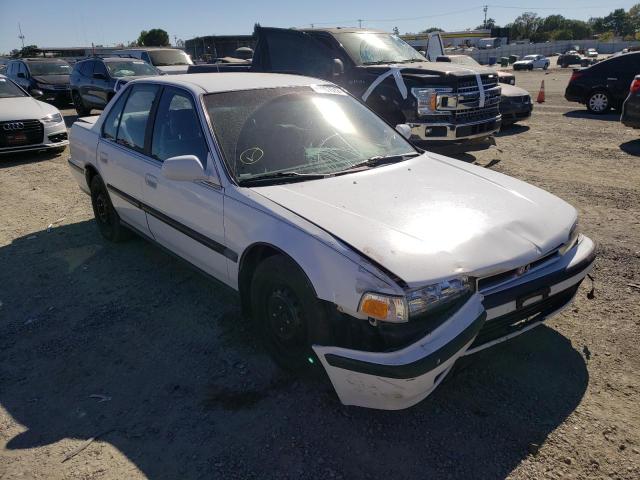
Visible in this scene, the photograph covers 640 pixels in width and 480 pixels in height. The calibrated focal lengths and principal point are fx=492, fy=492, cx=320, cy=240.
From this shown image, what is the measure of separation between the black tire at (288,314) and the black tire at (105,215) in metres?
2.48

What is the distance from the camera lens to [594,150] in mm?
8406

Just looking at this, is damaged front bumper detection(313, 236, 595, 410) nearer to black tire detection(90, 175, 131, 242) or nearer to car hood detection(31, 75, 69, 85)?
black tire detection(90, 175, 131, 242)

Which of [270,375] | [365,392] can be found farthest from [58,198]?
[365,392]

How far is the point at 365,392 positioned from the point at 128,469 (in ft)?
3.86

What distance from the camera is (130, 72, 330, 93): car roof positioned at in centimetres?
356

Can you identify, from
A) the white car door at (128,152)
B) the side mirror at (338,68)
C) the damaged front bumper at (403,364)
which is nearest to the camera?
the damaged front bumper at (403,364)

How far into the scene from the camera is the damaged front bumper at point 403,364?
2.17m

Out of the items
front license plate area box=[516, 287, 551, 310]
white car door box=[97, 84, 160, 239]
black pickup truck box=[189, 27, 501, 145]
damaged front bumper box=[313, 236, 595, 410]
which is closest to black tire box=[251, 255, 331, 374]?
damaged front bumper box=[313, 236, 595, 410]

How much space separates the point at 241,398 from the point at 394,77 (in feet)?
17.8

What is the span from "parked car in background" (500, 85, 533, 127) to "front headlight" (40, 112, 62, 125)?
28.9 feet

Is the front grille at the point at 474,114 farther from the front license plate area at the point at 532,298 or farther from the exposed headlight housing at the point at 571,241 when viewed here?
the front license plate area at the point at 532,298

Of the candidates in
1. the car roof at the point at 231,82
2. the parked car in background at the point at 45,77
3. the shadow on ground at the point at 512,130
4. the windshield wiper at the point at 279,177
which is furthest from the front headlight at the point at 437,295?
the parked car in background at the point at 45,77

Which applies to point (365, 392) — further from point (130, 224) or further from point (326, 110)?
point (130, 224)

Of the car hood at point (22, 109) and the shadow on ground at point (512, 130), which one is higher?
the car hood at point (22, 109)
